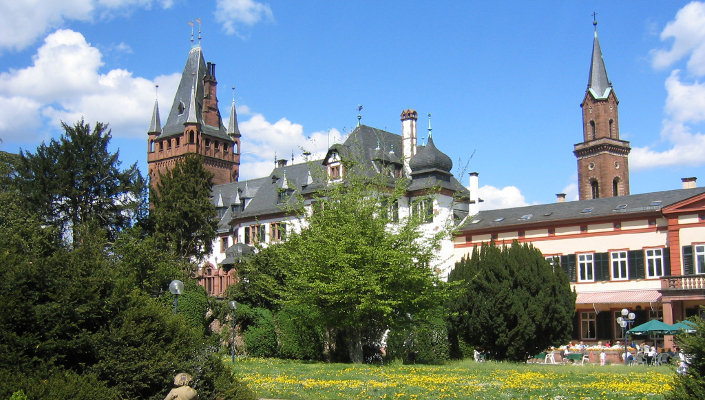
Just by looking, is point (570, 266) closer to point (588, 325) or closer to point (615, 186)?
point (588, 325)

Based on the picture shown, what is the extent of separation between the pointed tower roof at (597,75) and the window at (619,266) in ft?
146

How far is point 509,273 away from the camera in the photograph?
30.9 metres

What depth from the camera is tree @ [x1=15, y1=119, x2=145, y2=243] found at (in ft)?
151

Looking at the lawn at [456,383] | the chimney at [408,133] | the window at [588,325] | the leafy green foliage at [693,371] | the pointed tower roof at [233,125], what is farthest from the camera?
the pointed tower roof at [233,125]

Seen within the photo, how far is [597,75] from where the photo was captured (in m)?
84.9

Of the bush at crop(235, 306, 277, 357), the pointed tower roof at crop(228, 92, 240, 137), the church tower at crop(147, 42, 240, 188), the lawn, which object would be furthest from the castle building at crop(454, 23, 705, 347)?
the pointed tower roof at crop(228, 92, 240, 137)

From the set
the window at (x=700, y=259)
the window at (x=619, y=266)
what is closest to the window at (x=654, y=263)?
the window at (x=619, y=266)

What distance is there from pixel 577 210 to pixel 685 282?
9275 millimetres

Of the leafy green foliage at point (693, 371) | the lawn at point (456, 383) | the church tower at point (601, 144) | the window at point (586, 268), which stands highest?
the church tower at point (601, 144)

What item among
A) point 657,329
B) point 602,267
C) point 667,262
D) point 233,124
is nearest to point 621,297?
point 602,267

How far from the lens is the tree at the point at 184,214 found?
4991 centimetres

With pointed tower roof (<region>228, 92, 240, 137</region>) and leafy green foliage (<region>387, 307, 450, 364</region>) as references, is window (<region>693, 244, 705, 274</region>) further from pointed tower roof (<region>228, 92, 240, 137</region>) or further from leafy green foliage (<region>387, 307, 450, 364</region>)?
pointed tower roof (<region>228, 92, 240, 137</region>)

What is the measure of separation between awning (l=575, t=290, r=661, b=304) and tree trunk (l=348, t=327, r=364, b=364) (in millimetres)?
18131

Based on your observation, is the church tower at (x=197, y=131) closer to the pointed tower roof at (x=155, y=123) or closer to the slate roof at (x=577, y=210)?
the pointed tower roof at (x=155, y=123)
